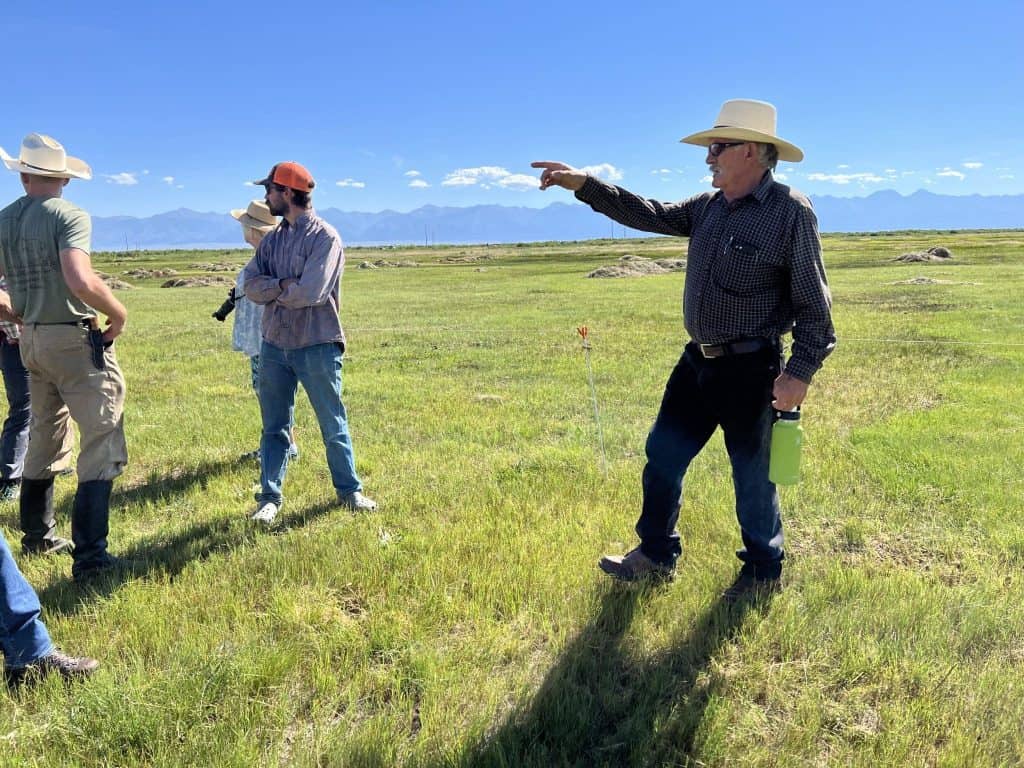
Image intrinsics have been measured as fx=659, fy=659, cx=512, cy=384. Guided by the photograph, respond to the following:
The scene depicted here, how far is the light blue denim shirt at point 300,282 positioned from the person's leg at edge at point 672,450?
243cm

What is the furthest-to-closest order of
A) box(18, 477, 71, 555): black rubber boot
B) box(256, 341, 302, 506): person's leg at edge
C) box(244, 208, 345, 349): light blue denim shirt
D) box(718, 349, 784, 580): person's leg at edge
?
box(256, 341, 302, 506): person's leg at edge → box(244, 208, 345, 349): light blue denim shirt → box(18, 477, 71, 555): black rubber boot → box(718, 349, 784, 580): person's leg at edge

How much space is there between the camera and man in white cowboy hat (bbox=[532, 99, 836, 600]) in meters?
3.21

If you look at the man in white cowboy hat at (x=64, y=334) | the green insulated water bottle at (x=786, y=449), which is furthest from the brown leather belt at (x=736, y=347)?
the man in white cowboy hat at (x=64, y=334)

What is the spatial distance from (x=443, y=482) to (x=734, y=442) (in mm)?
2848

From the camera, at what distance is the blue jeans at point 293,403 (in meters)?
4.90

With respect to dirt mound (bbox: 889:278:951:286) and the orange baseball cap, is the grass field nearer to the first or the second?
the orange baseball cap

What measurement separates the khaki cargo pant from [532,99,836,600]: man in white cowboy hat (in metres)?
2.94

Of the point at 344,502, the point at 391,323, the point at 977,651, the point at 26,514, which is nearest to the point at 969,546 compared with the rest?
→ the point at 977,651

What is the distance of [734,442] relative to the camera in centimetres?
354

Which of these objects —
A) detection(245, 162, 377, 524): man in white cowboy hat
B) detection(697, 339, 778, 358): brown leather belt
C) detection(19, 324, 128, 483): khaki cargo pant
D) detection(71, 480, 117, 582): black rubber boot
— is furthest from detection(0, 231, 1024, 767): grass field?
detection(697, 339, 778, 358): brown leather belt

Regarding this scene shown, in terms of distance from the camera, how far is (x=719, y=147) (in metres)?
3.35

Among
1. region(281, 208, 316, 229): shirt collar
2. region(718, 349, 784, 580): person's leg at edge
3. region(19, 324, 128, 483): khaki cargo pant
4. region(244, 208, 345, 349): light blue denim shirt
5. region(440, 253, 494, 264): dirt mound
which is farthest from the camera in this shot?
region(440, 253, 494, 264): dirt mound

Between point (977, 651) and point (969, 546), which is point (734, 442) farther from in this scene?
point (969, 546)

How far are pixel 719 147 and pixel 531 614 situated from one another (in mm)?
2635
